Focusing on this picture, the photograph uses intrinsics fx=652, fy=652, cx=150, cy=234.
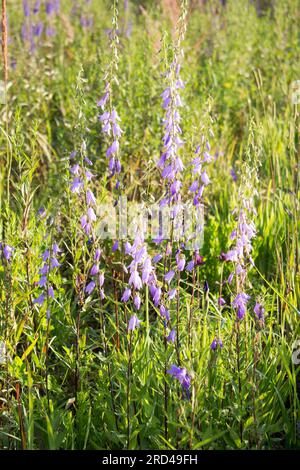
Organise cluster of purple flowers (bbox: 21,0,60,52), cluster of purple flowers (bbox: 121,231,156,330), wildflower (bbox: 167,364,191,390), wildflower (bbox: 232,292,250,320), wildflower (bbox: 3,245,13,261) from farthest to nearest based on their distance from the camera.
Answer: cluster of purple flowers (bbox: 21,0,60,52), wildflower (bbox: 3,245,13,261), wildflower (bbox: 232,292,250,320), wildflower (bbox: 167,364,191,390), cluster of purple flowers (bbox: 121,231,156,330)

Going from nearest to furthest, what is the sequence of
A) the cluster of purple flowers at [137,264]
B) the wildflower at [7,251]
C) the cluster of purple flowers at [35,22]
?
the cluster of purple flowers at [137,264]
the wildflower at [7,251]
the cluster of purple flowers at [35,22]

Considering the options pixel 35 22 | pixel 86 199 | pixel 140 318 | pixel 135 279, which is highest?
pixel 35 22

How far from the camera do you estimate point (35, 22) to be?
22.6ft

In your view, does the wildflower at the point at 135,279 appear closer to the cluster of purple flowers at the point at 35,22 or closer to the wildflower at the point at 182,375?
the wildflower at the point at 182,375

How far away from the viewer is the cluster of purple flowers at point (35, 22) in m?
6.18

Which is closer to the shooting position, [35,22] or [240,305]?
[240,305]

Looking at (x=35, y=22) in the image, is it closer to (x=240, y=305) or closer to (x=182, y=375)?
(x=240, y=305)

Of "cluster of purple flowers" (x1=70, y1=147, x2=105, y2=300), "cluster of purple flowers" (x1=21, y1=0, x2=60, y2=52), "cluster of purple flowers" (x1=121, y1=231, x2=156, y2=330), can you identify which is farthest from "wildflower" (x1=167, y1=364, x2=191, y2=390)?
"cluster of purple flowers" (x1=21, y1=0, x2=60, y2=52)

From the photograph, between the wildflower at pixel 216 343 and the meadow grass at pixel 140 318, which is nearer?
the meadow grass at pixel 140 318

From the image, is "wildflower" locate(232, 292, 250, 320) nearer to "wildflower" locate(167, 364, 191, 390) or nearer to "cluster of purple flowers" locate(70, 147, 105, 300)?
"wildflower" locate(167, 364, 191, 390)

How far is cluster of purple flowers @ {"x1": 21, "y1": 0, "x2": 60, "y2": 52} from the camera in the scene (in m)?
6.18

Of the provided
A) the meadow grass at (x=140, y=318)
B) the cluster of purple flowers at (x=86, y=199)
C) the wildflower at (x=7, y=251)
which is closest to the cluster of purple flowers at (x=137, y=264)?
the meadow grass at (x=140, y=318)

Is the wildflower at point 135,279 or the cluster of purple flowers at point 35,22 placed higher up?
the cluster of purple flowers at point 35,22

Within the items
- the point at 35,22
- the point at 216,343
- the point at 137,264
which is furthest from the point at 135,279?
the point at 35,22
